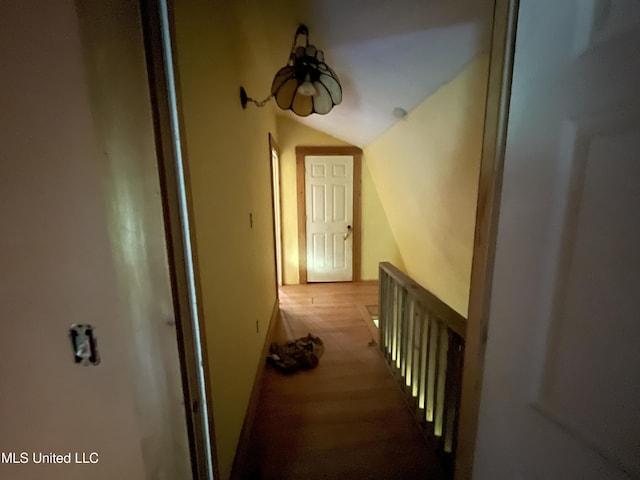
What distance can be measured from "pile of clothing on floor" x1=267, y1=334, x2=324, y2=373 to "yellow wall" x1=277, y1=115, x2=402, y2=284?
6.28 ft

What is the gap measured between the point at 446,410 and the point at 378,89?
1945mm

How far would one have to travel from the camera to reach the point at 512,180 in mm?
631

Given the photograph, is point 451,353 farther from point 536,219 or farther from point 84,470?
point 84,470

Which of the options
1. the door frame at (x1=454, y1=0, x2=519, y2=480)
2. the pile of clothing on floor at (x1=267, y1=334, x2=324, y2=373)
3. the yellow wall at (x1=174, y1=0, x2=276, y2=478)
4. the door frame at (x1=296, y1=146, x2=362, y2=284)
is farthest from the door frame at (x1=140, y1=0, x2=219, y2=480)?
the door frame at (x1=296, y1=146, x2=362, y2=284)

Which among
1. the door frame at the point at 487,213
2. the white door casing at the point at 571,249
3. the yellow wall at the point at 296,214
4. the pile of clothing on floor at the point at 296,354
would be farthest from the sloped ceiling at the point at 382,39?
the pile of clothing on floor at the point at 296,354

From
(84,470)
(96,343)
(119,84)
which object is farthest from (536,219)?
(84,470)

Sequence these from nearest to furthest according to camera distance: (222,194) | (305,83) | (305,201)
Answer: (222,194) < (305,83) < (305,201)

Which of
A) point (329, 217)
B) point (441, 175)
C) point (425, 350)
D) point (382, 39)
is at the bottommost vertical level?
point (425, 350)

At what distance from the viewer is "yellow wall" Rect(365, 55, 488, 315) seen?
1495 millimetres

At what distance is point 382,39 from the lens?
4.84 feet

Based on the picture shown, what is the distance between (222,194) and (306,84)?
82 centimetres

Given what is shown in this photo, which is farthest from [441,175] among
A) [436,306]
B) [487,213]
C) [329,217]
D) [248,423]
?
[329,217]

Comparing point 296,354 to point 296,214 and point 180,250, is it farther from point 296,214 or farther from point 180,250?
point 296,214

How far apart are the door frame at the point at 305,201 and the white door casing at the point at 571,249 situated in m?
3.78
